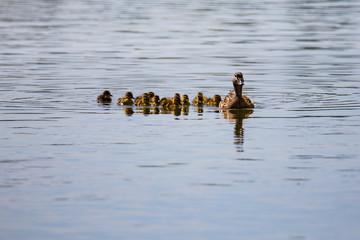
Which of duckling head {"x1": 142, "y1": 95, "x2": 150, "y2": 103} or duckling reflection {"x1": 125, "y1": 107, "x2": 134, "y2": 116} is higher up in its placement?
duckling head {"x1": 142, "y1": 95, "x2": 150, "y2": 103}

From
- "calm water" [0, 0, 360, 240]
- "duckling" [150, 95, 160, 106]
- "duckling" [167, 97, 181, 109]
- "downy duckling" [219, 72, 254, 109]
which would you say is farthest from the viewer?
"duckling" [150, 95, 160, 106]

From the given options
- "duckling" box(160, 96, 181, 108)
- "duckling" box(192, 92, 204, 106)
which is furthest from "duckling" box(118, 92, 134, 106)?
"duckling" box(192, 92, 204, 106)

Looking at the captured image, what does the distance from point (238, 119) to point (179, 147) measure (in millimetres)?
3624

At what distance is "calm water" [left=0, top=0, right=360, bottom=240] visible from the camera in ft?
29.9

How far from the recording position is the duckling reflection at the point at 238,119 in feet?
43.6

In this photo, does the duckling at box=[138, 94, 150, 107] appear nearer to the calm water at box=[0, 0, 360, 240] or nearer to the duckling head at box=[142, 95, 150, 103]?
the duckling head at box=[142, 95, 150, 103]

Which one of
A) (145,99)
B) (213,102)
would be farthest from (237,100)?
(145,99)

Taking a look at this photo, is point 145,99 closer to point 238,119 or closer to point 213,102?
point 213,102

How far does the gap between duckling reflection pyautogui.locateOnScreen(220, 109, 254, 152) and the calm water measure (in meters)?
0.06

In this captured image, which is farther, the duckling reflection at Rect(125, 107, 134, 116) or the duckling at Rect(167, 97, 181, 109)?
the duckling at Rect(167, 97, 181, 109)

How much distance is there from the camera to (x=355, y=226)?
8.86 meters

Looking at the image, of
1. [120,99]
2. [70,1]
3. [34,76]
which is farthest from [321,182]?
[70,1]

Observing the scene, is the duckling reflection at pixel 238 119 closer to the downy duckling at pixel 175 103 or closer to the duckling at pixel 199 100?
the duckling at pixel 199 100

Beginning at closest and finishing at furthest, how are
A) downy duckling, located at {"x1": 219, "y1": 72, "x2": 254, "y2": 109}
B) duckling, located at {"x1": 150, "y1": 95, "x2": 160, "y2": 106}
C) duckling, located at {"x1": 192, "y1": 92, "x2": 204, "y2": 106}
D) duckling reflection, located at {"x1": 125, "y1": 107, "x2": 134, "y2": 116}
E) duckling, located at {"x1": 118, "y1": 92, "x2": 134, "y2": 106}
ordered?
duckling reflection, located at {"x1": 125, "y1": 107, "x2": 134, "y2": 116} < downy duckling, located at {"x1": 219, "y1": 72, "x2": 254, "y2": 109} < duckling, located at {"x1": 150, "y1": 95, "x2": 160, "y2": 106} < duckling, located at {"x1": 192, "y1": 92, "x2": 204, "y2": 106} < duckling, located at {"x1": 118, "y1": 92, "x2": 134, "y2": 106}
